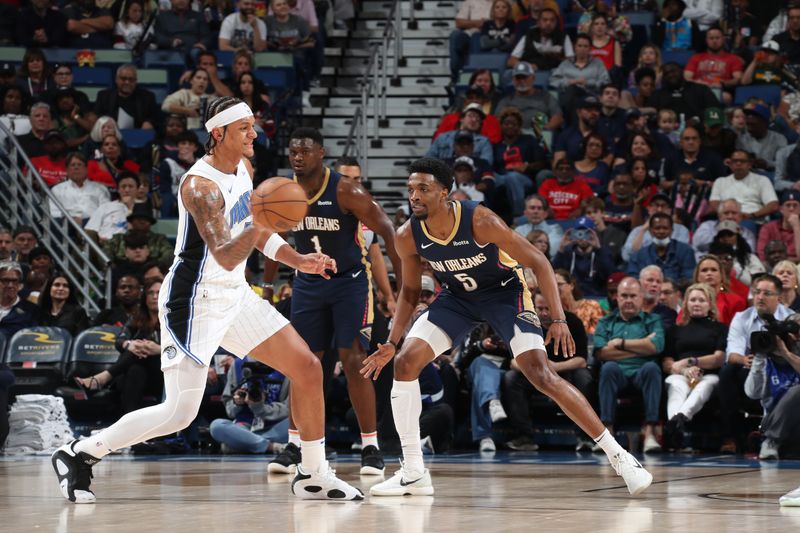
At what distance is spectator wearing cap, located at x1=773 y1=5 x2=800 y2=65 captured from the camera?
1478cm

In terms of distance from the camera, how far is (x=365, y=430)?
8.03 m

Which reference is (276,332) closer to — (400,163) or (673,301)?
(673,301)

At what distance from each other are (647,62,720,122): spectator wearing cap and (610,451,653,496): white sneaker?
8398mm

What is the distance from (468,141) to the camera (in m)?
13.7

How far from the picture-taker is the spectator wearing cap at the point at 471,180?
13.0 metres

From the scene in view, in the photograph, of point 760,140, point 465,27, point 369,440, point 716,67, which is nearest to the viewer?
point 369,440

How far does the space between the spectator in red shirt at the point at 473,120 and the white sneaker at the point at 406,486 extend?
25.4ft

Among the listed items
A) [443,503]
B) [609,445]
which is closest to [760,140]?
[609,445]

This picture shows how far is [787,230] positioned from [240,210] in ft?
23.2

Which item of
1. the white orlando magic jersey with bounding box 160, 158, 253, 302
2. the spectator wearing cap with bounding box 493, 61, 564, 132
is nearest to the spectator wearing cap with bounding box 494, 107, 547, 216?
the spectator wearing cap with bounding box 493, 61, 564, 132

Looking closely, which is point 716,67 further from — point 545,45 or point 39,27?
point 39,27

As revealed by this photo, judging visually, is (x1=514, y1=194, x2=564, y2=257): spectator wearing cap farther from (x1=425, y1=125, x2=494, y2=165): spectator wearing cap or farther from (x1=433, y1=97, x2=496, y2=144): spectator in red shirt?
(x1=433, y1=97, x2=496, y2=144): spectator in red shirt

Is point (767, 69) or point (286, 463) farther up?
point (767, 69)

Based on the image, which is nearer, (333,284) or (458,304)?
(458,304)
